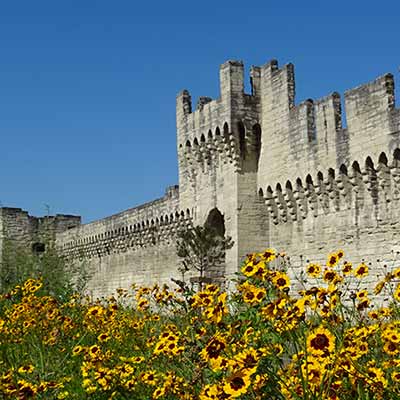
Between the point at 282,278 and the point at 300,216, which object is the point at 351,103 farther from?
the point at 282,278

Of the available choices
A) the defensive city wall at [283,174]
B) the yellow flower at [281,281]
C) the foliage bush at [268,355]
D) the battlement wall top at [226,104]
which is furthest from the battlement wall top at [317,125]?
the yellow flower at [281,281]

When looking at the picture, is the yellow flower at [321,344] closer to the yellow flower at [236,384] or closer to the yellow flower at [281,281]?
the yellow flower at [236,384]

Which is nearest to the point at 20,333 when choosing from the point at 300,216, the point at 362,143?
the point at 362,143

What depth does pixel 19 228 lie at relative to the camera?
34031 mm

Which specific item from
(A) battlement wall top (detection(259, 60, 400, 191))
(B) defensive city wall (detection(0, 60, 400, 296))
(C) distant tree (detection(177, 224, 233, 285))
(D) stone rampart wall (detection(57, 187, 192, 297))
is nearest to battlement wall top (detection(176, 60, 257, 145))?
(B) defensive city wall (detection(0, 60, 400, 296))

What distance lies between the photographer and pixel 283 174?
1593cm

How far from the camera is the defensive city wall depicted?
43.2 feet

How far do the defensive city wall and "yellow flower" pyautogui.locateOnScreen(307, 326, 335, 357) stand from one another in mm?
10616

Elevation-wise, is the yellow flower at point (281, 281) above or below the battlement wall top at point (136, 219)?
below

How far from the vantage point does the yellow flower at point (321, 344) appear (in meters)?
2.51

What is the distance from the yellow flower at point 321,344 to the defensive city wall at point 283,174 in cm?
1062

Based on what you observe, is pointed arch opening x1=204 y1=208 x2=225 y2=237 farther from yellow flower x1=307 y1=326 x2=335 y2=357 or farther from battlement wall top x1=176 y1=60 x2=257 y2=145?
yellow flower x1=307 y1=326 x2=335 y2=357

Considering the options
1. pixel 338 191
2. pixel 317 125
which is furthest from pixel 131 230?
pixel 338 191

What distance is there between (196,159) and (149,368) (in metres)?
14.3
